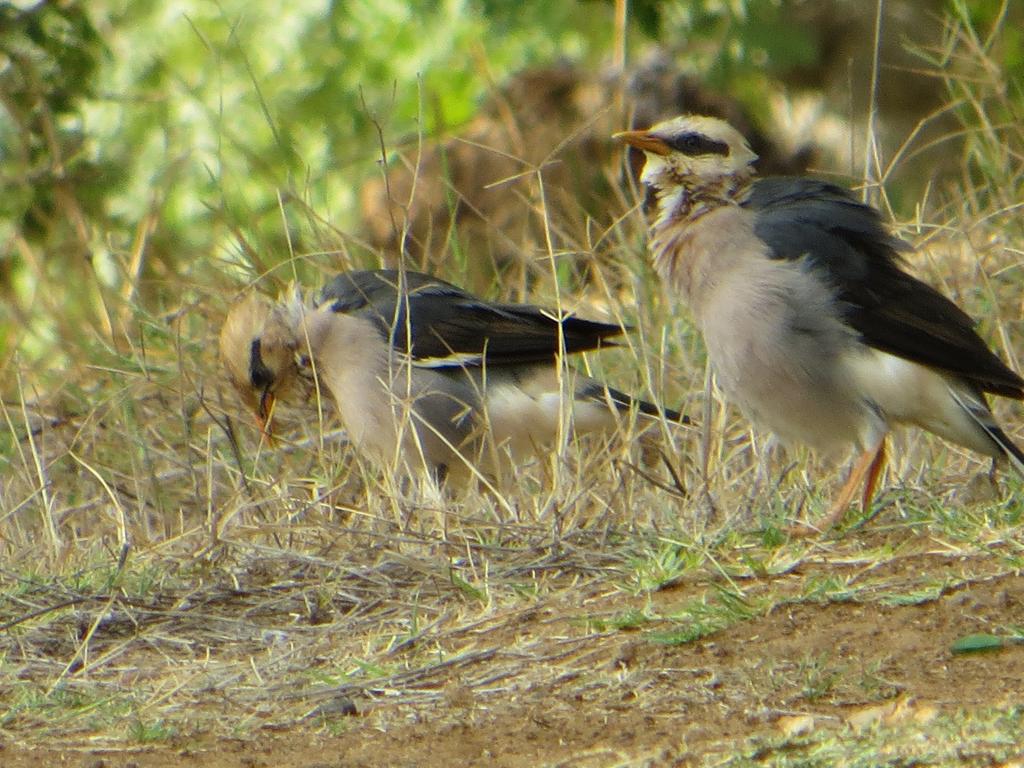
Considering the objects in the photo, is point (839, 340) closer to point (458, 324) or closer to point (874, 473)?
point (874, 473)

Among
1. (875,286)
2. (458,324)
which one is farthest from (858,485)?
(458,324)

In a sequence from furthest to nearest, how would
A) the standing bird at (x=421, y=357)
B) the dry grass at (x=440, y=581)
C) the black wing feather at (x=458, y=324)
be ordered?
1. the black wing feather at (x=458, y=324)
2. the standing bird at (x=421, y=357)
3. the dry grass at (x=440, y=581)

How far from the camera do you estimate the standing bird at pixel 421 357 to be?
7.55 metres

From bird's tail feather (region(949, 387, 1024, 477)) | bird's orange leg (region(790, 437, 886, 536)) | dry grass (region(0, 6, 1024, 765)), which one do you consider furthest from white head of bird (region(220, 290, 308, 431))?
bird's tail feather (region(949, 387, 1024, 477))

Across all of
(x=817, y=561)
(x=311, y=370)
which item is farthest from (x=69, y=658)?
(x=311, y=370)

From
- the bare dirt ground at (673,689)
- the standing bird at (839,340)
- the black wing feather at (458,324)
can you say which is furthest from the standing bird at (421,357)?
the bare dirt ground at (673,689)

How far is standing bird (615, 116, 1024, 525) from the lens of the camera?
244 inches

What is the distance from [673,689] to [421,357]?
380 cm

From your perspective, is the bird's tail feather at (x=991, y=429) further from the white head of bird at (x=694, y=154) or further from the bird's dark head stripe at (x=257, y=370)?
the bird's dark head stripe at (x=257, y=370)

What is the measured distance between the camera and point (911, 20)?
12.8 m

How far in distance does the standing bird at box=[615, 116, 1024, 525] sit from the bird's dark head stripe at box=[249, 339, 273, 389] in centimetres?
227

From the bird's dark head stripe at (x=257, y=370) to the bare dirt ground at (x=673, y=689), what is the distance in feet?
9.95

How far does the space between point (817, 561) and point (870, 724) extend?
3.84 ft

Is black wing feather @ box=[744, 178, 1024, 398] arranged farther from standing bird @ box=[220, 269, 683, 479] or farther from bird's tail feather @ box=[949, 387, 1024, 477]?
standing bird @ box=[220, 269, 683, 479]
